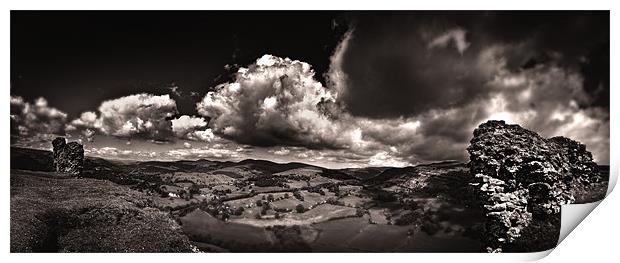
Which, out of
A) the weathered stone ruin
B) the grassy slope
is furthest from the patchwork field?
the weathered stone ruin

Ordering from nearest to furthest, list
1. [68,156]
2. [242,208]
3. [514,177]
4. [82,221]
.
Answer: [514,177] < [82,221] < [242,208] < [68,156]

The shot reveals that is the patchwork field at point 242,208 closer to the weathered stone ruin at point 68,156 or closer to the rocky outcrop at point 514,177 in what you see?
the weathered stone ruin at point 68,156

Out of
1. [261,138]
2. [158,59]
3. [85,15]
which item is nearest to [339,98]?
[261,138]

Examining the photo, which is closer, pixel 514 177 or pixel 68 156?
pixel 514 177

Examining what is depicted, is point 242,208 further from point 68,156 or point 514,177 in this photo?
point 514,177

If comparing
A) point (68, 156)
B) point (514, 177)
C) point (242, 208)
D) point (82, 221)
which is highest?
point (68, 156)

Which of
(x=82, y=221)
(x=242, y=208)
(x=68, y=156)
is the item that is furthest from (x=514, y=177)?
(x=68, y=156)

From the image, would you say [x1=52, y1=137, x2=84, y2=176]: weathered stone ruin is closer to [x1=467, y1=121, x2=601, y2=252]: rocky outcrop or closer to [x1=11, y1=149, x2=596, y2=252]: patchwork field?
[x1=11, y1=149, x2=596, y2=252]: patchwork field

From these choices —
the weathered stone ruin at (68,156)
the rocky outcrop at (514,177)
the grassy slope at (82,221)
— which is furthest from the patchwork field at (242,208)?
the rocky outcrop at (514,177)
